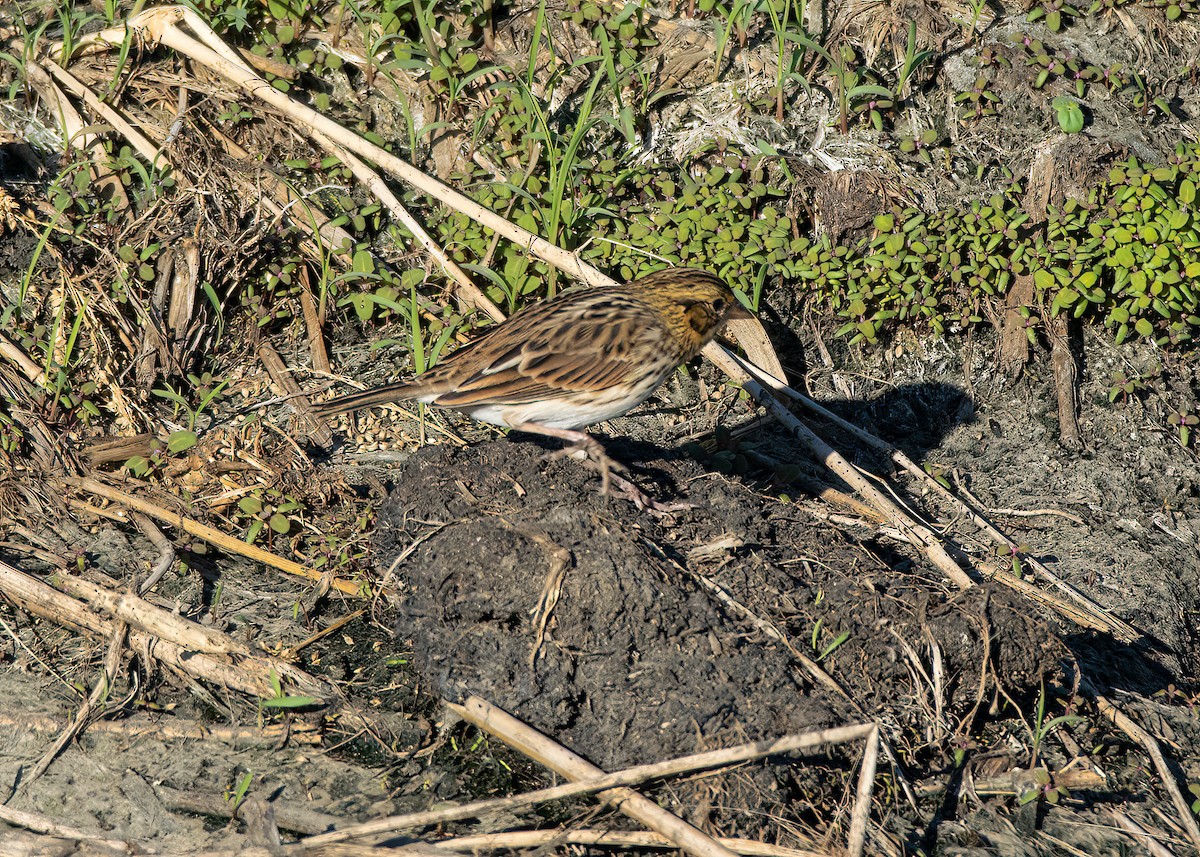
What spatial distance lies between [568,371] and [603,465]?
458mm

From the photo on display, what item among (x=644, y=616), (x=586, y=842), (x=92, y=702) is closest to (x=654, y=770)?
(x=586, y=842)

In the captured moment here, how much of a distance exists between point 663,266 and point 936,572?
7.52ft

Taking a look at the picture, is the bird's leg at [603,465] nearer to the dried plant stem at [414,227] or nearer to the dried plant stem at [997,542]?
the dried plant stem at [997,542]

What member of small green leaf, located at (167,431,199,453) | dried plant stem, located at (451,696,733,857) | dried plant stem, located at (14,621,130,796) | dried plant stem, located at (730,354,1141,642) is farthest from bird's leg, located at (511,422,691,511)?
dried plant stem, located at (14,621,130,796)

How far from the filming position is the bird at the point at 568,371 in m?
5.20

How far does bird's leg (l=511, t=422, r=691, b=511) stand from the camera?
509 centimetres

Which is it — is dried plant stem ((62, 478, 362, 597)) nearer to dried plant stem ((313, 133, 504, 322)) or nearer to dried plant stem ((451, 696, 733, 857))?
dried plant stem ((451, 696, 733, 857))

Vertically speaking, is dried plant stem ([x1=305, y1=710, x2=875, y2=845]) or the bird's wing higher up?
the bird's wing

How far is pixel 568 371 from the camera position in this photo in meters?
5.22

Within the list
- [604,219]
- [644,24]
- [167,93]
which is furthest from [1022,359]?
[167,93]

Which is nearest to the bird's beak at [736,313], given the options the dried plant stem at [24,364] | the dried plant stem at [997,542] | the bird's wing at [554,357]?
the bird's wing at [554,357]

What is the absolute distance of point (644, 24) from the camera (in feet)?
24.0

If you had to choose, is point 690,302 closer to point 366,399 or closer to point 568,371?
point 568,371

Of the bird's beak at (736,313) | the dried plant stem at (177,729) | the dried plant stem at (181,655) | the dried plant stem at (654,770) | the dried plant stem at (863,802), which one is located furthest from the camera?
the bird's beak at (736,313)
